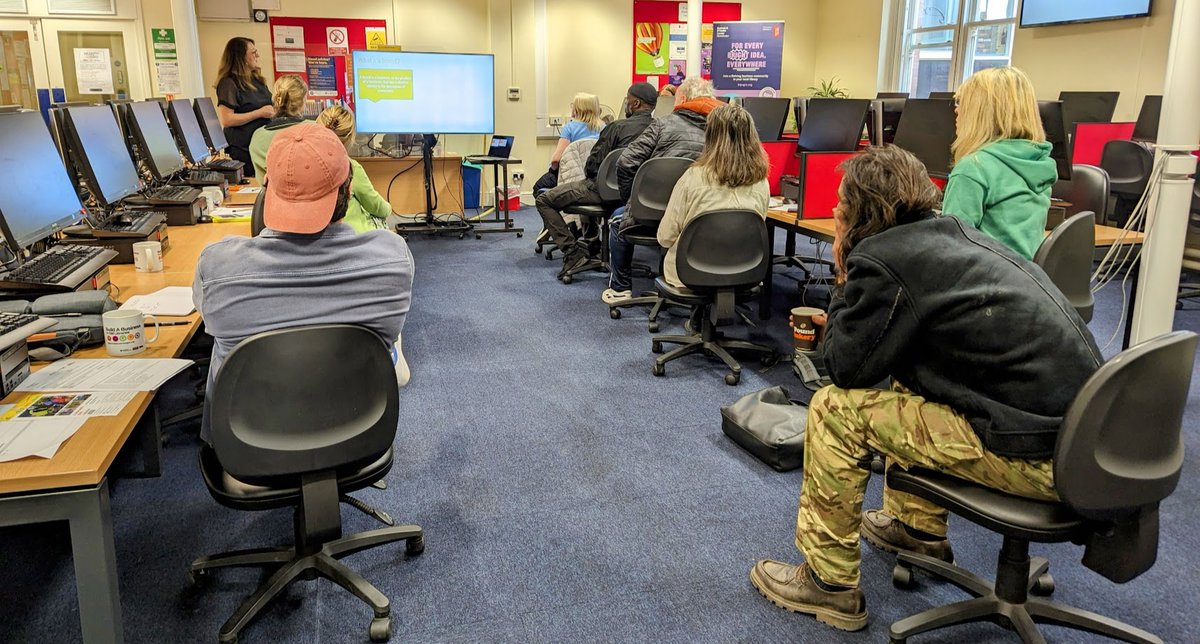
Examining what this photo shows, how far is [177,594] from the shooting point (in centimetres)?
205

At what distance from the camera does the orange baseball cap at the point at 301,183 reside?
1716 millimetres

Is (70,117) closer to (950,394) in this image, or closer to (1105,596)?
(950,394)

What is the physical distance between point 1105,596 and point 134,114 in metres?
3.80

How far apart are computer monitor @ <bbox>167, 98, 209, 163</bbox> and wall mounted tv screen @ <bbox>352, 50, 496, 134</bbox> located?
2.02 m

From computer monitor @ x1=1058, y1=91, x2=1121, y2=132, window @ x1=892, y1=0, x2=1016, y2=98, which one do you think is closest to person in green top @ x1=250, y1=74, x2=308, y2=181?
computer monitor @ x1=1058, y1=91, x2=1121, y2=132

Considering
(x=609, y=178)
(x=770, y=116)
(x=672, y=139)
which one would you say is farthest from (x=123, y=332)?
(x=770, y=116)

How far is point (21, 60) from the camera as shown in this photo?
763cm

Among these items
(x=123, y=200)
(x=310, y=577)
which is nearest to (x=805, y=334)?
(x=310, y=577)

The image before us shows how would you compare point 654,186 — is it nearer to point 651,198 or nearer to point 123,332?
point 651,198

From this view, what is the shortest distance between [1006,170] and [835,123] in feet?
7.22

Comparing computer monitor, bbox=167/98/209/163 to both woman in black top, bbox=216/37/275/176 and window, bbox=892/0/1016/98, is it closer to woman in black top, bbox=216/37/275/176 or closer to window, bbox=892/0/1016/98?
woman in black top, bbox=216/37/275/176

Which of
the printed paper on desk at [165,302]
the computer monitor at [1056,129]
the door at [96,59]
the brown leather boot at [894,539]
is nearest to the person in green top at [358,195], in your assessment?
the printed paper on desk at [165,302]

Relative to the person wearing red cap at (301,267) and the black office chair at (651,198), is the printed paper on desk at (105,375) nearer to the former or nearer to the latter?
the person wearing red cap at (301,267)

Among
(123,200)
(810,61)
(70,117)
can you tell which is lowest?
(123,200)
